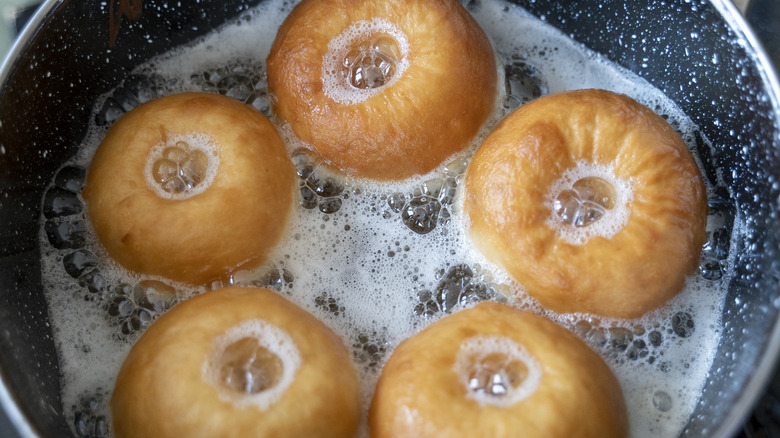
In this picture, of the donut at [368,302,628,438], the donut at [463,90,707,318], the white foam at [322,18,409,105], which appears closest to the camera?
the donut at [368,302,628,438]

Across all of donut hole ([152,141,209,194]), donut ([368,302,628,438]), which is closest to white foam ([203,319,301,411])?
donut ([368,302,628,438])

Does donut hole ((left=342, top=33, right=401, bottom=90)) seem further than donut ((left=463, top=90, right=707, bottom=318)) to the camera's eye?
Yes

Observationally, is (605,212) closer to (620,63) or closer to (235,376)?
(620,63)

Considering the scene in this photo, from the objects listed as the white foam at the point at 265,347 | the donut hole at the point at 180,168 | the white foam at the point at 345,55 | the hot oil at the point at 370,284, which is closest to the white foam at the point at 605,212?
the hot oil at the point at 370,284

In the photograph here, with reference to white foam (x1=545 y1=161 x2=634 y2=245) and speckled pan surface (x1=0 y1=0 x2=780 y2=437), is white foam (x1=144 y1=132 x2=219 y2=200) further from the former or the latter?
white foam (x1=545 y1=161 x2=634 y2=245)

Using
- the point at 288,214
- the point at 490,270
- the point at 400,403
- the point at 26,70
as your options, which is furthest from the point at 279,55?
the point at 400,403

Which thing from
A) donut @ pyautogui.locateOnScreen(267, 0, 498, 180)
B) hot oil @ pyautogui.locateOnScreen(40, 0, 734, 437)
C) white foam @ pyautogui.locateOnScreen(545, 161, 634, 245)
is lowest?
hot oil @ pyautogui.locateOnScreen(40, 0, 734, 437)
